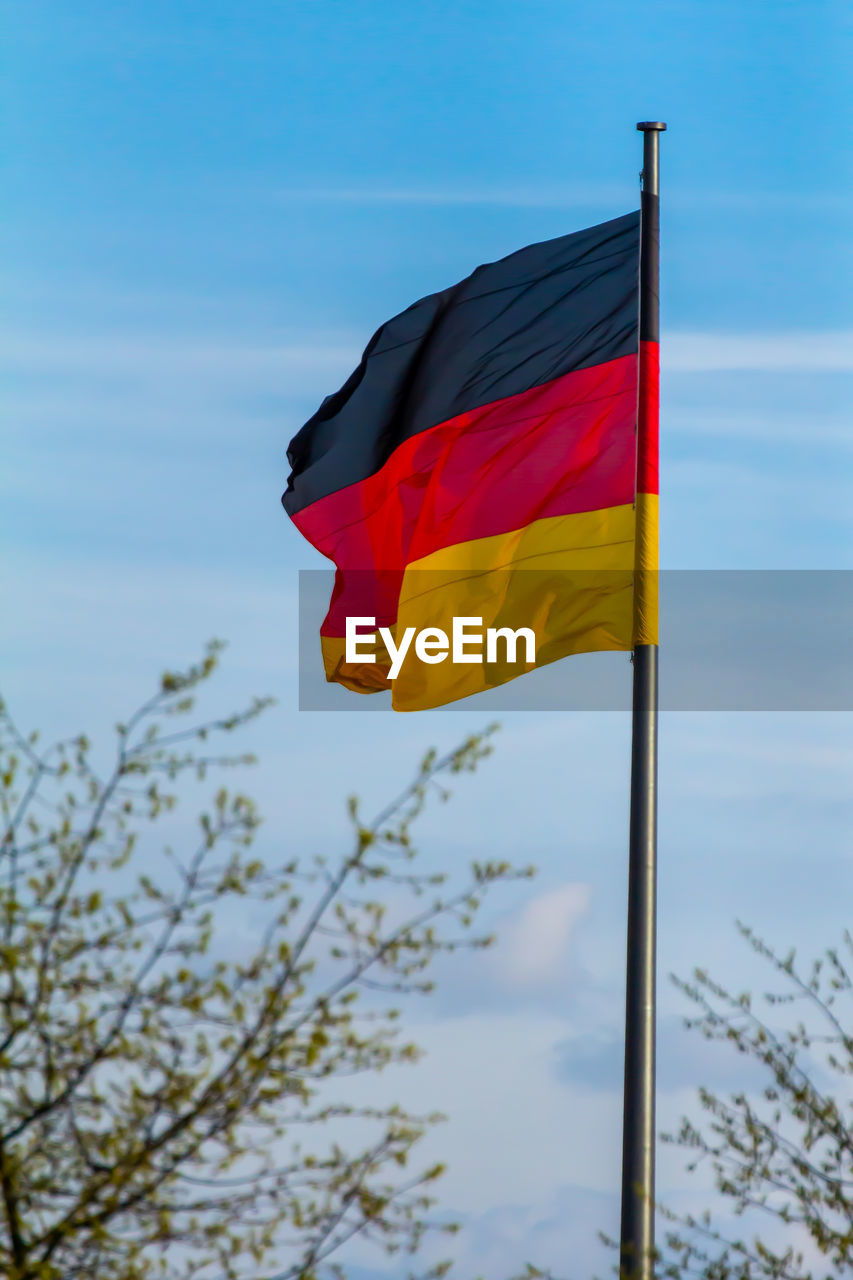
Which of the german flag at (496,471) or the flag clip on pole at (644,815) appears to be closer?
the flag clip on pole at (644,815)

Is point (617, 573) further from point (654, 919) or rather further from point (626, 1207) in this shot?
point (626, 1207)

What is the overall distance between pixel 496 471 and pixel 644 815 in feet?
9.82

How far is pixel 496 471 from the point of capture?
11.9 metres

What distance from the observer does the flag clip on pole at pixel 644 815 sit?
9.18 meters

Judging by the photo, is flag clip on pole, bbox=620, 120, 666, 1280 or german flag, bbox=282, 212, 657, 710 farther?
german flag, bbox=282, 212, 657, 710

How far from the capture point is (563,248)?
1222cm

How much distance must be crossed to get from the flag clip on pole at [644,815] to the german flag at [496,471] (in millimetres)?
37

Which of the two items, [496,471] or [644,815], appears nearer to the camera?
[644,815]

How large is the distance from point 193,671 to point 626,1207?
174 inches

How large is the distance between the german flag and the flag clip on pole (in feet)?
0.12

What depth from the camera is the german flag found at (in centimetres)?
1102

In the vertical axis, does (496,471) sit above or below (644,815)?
above

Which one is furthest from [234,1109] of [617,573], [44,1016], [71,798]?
[617,573]

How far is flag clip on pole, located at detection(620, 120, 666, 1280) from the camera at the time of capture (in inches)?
361
